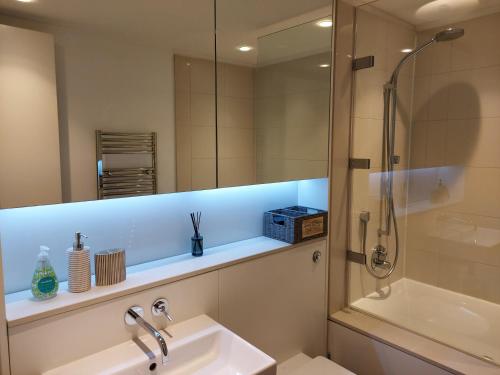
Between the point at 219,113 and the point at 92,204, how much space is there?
0.67m

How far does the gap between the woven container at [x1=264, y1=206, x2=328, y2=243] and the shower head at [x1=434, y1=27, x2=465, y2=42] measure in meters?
1.19

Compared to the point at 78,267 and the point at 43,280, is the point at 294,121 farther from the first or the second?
the point at 43,280

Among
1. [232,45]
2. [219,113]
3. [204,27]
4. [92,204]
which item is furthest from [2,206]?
[232,45]

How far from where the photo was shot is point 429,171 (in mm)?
2350

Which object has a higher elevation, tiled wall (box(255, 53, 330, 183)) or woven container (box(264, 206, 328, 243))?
tiled wall (box(255, 53, 330, 183))

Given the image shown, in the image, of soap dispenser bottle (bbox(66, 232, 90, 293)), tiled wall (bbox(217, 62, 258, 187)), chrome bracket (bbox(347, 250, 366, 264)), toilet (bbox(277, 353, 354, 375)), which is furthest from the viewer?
chrome bracket (bbox(347, 250, 366, 264))

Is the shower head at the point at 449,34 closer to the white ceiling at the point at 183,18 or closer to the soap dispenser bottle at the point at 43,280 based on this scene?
the white ceiling at the point at 183,18

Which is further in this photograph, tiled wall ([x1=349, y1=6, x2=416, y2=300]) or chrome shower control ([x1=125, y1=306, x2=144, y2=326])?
tiled wall ([x1=349, y1=6, x2=416, y2=300])

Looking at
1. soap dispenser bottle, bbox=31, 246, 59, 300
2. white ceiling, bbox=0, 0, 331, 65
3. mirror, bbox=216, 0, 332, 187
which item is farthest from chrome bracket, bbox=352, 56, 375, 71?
soap dispenser bottle, bbox=31, 246, 59, 300

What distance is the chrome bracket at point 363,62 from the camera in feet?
6.94

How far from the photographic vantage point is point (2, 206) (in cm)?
113

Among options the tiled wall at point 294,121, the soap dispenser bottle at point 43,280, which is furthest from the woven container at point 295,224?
the soap dispenser bottle at point 43,280

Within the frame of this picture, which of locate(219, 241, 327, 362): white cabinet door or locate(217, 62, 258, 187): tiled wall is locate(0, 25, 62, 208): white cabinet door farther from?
locate(219, 241, 327, 362): white cabinet door

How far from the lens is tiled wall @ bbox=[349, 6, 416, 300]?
7.08 ft
